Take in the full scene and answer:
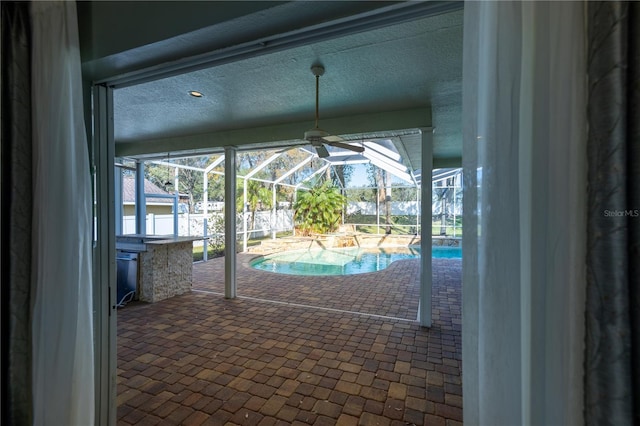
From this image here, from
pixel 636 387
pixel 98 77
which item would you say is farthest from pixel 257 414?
pixel 98 77

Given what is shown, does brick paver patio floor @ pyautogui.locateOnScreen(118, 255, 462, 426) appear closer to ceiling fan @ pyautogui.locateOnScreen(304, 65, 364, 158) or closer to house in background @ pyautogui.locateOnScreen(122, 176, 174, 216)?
ceiling fan @ pyautogui.locateOnScreen(304, 65, 364, 158)

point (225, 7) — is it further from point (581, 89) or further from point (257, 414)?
point (257, 414)

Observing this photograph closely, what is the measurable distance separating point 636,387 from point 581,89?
2.29 ft

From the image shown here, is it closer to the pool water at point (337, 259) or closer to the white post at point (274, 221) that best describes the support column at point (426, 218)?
the pool water at point (337, 259)

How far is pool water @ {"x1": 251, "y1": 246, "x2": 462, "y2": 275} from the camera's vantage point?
24.7 feet

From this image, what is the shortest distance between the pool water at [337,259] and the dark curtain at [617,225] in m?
6.40

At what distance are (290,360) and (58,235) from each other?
7.30 feet

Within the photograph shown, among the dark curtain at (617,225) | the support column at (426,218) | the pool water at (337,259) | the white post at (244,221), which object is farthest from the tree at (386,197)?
the dark curtain at (617,225)

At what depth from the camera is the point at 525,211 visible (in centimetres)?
77

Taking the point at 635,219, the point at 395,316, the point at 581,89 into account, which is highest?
the point at 581,89

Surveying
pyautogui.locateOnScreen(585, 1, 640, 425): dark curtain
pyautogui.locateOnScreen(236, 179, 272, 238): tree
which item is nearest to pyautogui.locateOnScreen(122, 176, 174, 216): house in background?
pyautogui.locateOnScreen(236, 179, 272, 238): tree

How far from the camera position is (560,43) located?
711mm

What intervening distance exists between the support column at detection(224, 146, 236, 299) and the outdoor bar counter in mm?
805

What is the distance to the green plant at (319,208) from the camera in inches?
473
